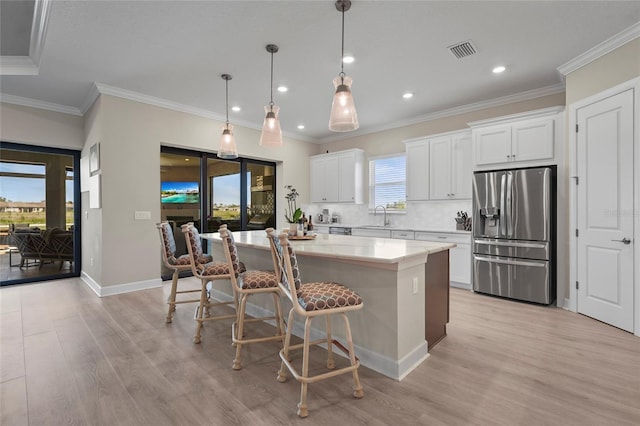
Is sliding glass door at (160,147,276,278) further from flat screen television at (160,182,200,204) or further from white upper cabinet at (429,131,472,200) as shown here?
white upper cabinet at (429,131,472,200)

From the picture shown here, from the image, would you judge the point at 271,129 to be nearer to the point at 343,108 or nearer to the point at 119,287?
the point at 343,108

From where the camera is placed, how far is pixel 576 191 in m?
3.69

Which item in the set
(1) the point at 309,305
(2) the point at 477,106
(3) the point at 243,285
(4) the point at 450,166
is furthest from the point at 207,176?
(2) the point at 477,106

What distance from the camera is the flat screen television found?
5500mm

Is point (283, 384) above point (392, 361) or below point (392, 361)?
below

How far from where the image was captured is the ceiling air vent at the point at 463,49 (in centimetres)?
330

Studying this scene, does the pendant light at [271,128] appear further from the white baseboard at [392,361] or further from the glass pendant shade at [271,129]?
the white baseboard at [392,361]

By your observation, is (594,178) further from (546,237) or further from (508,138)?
(508,138)

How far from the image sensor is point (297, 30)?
3.06 m

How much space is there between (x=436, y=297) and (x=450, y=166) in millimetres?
2914

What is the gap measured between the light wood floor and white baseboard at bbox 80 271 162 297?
98 centimetres

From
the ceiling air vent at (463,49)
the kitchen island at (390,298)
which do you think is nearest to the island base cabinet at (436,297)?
the kitchen island at (390,298)

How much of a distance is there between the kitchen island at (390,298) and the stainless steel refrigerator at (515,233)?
75.7 inches

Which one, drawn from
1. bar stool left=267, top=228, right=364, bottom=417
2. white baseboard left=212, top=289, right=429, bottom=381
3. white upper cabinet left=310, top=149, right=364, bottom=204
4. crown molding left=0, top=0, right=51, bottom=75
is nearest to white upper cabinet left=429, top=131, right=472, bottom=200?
white upper cabinet left=310, top=149, right=364, bottom=204
